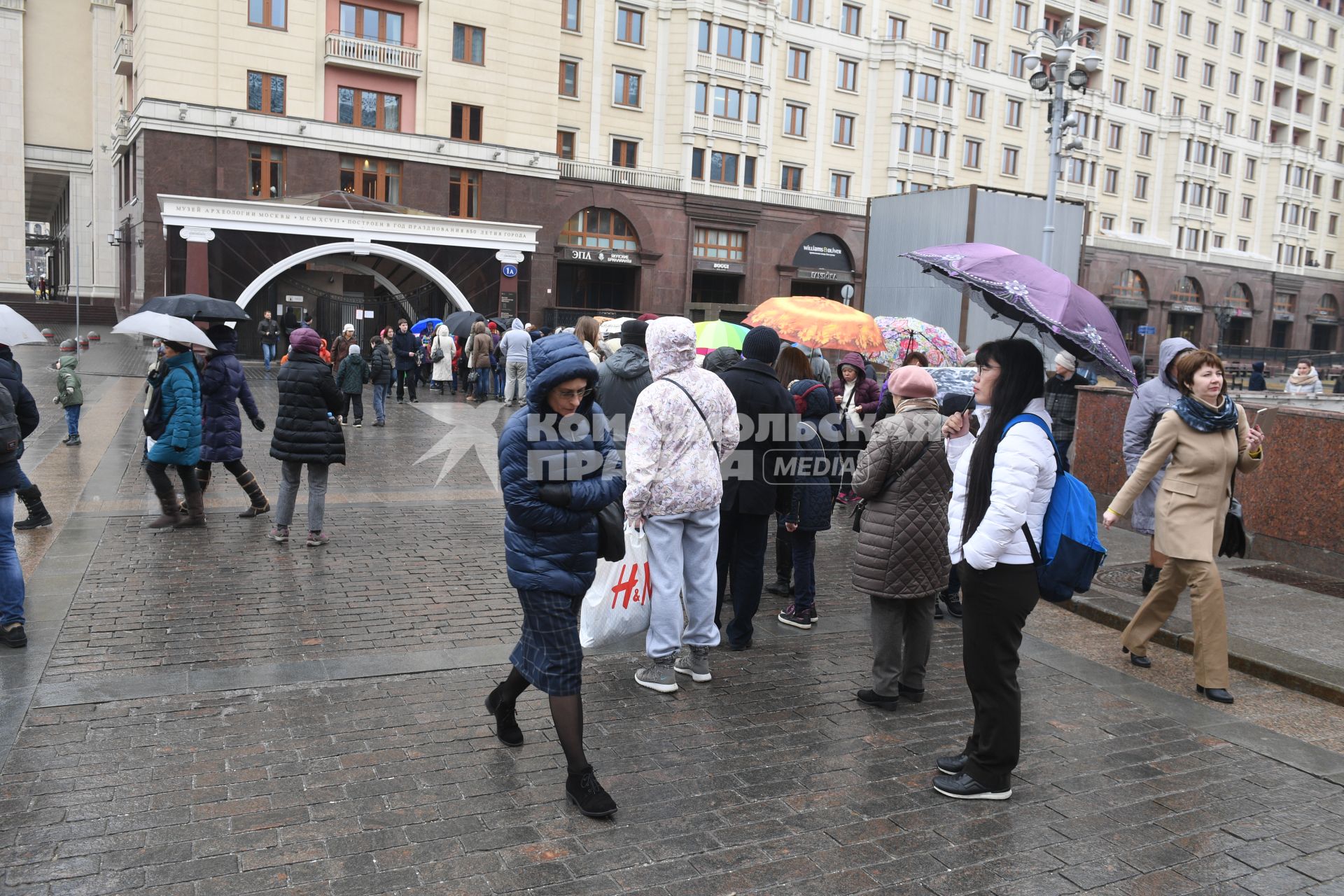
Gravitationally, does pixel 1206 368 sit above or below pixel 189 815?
above

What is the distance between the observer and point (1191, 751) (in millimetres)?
4898

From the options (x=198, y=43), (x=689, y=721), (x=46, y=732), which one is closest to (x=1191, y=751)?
(x=689, y=721)

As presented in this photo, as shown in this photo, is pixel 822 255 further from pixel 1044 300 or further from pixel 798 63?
pixel 1044 300

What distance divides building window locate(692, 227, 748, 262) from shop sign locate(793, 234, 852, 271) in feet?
9.20

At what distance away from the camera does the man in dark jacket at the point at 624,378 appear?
6734 mm

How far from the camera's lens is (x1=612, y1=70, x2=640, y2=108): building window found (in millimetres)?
41562

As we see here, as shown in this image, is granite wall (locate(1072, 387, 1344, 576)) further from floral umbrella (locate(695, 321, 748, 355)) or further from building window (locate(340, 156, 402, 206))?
building window (locate(340, 156, 402, 206))

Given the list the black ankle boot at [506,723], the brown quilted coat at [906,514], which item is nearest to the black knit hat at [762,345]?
the brown quilted coat at [906,514]

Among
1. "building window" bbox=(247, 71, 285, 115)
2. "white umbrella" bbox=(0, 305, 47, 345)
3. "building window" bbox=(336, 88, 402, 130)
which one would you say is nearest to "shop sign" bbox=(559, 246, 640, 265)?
"building window" bbox=(336, 88, 402, 130)

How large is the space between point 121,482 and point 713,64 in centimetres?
3671

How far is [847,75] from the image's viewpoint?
46.7m

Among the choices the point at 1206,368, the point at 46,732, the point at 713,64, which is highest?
the point at 713,64

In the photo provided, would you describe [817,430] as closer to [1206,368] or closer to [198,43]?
[1206,368]


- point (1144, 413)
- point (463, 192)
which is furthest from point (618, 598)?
point (463, 192)
